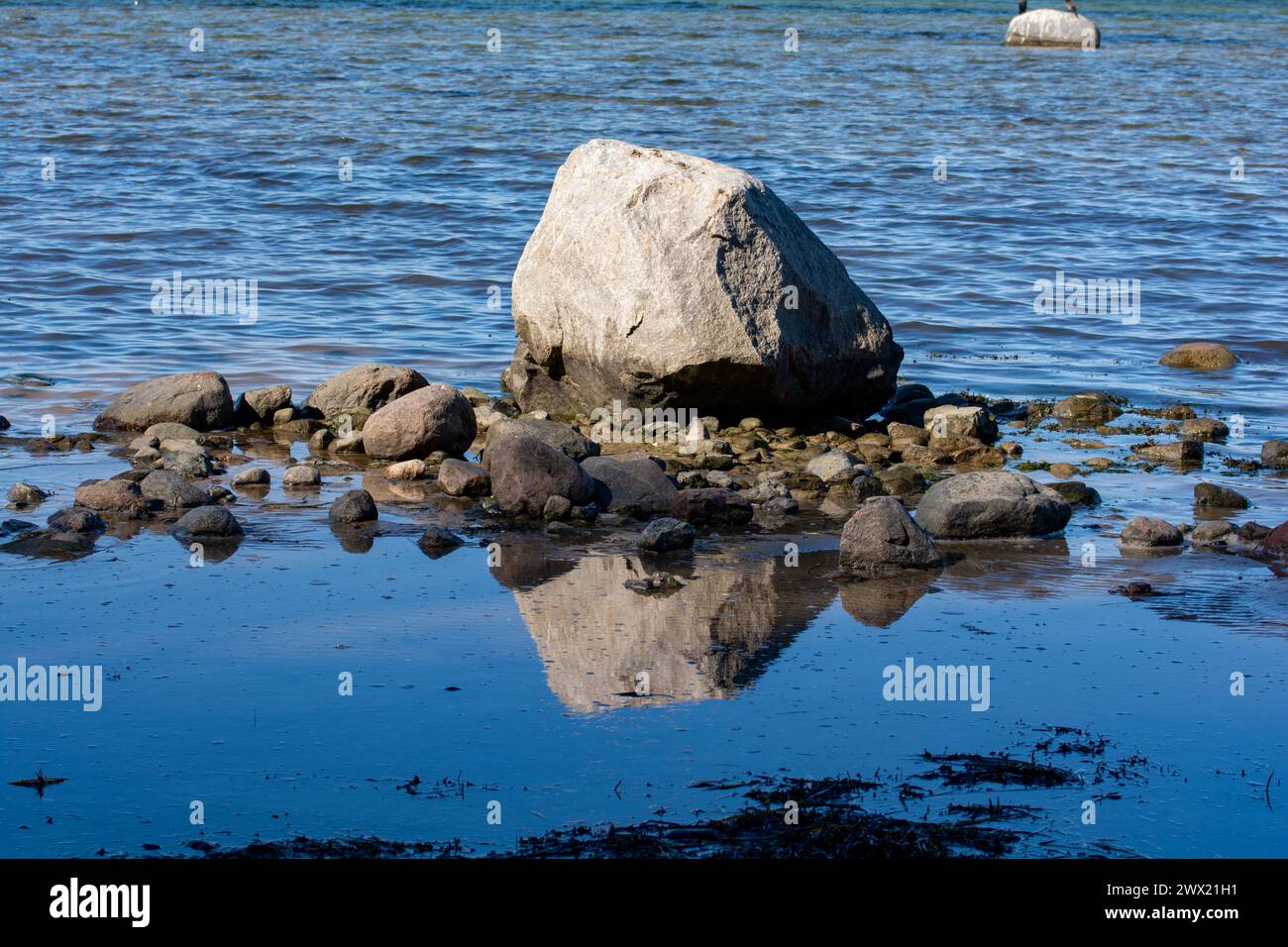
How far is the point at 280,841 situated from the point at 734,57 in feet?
121

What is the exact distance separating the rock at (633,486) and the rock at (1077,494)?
262cm

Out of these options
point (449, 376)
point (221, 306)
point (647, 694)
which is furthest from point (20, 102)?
point (647, 694)

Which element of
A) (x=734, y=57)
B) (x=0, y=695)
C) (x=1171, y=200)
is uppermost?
(x=734, y=57)

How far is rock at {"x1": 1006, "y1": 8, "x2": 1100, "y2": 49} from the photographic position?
4588 centimetres

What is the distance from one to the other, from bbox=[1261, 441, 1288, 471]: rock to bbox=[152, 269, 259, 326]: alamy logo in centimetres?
1004

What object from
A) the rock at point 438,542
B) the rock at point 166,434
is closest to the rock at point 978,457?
the rock at point 438,542

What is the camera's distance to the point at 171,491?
10.3 m

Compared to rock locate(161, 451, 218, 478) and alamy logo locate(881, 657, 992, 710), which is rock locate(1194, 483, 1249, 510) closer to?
alamy logo locate(881, 657, 992, 710)

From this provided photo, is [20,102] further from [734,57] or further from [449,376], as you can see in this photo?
[449,376]

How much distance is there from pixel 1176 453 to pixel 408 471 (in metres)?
5.75

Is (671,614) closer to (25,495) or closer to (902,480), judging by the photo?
(902,480)

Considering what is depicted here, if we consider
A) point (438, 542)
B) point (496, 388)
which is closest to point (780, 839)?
point (438, 542)

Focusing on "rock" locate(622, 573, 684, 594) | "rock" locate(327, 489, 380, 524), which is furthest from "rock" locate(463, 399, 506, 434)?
"rock" locate(622, 573, 684, 594)
